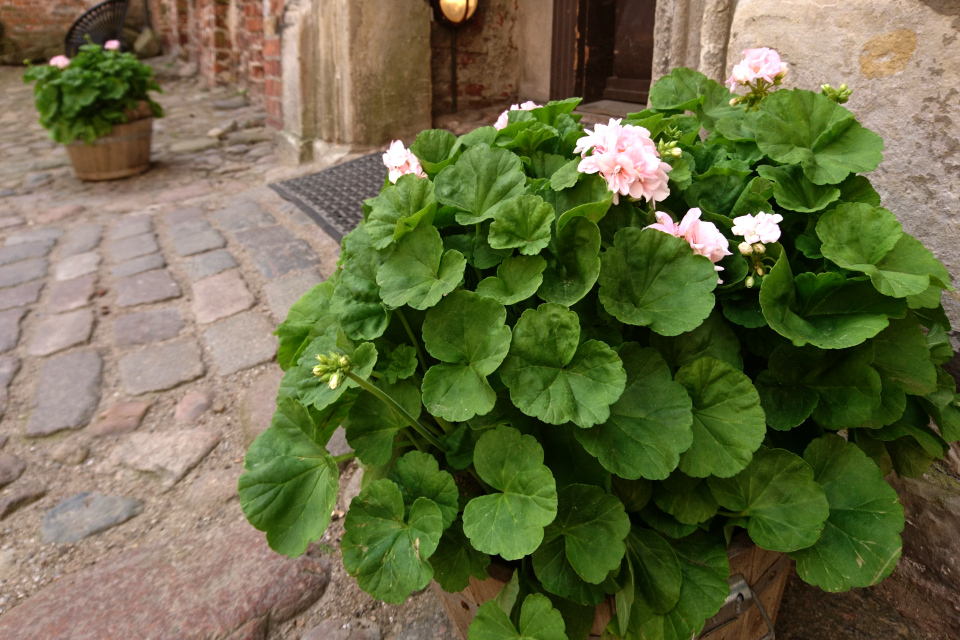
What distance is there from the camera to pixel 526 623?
2.39 feet

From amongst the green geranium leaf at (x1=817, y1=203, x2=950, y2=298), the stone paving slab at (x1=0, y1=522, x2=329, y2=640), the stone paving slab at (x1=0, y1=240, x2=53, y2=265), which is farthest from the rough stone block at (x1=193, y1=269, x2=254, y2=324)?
the green geranium leaf at (x1=817, y1=203, x2=950, y2=298)

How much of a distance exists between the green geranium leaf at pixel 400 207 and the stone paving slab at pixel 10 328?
203 cm

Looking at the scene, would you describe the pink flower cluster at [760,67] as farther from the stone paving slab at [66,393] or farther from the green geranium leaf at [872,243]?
the stone paving slab at [66,393]

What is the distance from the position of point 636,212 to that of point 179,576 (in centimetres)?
109

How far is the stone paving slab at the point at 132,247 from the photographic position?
9.66ft

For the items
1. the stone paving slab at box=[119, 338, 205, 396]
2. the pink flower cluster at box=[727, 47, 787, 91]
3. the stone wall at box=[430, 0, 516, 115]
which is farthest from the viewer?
the stone wall at box=[430, 0, 516, 115]

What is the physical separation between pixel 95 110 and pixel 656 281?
4398 mm

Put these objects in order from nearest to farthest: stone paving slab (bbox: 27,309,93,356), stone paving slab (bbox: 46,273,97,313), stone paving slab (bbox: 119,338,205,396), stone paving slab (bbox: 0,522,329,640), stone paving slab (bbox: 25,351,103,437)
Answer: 1. stone paving slab (bbox: 0,522,329,640)
2. stone paving slab (bbox: 25,351,103,437)
3. stone paving slab (bbox: 119,338,205,396)
4. stone paving slab (bbox: 27,309,93,356)
5. stone paving slab (bbox: 46,273,97,313)

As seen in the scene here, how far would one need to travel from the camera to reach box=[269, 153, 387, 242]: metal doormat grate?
2912 millimetres

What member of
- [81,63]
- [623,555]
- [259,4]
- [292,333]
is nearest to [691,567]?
[623,555]

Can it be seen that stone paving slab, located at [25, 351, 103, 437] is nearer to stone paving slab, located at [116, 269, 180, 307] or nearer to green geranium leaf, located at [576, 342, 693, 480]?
stone paving slab, located at [116, 269, 180, 307]

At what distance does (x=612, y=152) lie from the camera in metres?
0.80

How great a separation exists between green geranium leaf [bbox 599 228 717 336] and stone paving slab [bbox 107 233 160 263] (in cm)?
272

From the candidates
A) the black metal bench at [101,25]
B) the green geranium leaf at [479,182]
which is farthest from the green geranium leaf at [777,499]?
the black metal bench at [101,25]
